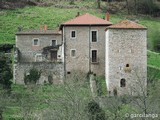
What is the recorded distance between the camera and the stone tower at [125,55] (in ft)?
182

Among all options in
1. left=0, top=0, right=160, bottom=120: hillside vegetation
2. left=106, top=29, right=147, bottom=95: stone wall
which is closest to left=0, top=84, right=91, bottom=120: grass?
left=0, top=0, right=160, bottom=120: hillside vegetation

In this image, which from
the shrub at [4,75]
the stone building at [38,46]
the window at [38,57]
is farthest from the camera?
the window at [38,57]

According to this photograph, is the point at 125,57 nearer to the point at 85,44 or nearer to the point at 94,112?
the point at 85,44

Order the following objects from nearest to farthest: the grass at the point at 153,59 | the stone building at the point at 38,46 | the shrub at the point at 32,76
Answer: the shrub at the point at 32,76 < the stone building at the point at 38,46 < the grass at the point at 153,59

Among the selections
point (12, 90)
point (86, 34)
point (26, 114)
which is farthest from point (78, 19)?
point (26, 114)

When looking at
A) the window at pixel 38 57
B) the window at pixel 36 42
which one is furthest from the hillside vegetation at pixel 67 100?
the window at pixel 36 42

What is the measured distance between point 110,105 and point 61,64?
1187 centimetres

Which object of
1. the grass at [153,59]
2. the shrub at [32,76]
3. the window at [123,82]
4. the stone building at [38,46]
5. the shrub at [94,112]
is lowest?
the shrub at [94,112]

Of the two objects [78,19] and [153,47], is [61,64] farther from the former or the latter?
[153,47]

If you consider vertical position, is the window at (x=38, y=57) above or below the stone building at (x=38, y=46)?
below

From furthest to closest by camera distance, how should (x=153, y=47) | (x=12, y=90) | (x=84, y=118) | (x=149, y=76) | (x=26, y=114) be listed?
(x=153, y=47), (x=149, y=76), (x=12, y=90), (x=26, y=114), (x=84, y=118)

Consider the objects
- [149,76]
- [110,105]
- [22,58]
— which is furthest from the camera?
[22,58]

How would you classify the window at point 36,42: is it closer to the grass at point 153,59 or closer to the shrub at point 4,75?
the shrub at point 4,75

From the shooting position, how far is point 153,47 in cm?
7338
